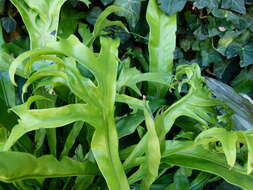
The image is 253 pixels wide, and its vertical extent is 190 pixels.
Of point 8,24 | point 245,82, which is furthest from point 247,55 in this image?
point 8,24

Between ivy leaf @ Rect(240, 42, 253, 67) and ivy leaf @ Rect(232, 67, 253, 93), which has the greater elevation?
ivy leaf @ Rect(240, 42, 253, 67)

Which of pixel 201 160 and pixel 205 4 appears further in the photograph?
pixel 205 4

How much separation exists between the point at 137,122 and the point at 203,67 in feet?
1.57

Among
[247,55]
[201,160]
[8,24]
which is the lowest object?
[201,160]

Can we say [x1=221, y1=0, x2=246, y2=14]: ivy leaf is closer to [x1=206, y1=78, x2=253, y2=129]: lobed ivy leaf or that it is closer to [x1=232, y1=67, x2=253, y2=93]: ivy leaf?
[x1=232, y1=67, x2=253, y2=93]: ivy leaf

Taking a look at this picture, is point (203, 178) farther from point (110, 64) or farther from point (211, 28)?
point (211, 28)

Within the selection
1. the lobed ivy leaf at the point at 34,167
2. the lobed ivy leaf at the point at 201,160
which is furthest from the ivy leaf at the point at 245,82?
the lobed ivy leaf at the point at 34,167

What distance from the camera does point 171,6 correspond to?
4.22 feet

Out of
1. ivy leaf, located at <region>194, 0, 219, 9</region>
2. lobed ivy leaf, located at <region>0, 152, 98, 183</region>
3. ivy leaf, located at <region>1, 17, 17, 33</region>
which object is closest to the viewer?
lobed ivy leaf, located at <region>0, 152, 98, 183</region>

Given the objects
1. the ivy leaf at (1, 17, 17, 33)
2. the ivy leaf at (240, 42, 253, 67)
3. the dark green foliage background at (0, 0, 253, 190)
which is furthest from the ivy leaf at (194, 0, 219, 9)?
the ivy leaf at (1, 17, 17, 33)

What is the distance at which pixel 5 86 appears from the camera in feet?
3.86

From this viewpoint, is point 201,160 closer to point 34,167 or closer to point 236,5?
point 34,167

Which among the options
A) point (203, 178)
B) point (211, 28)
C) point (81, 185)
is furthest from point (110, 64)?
point (211, 28)

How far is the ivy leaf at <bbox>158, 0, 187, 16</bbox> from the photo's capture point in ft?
4.22
